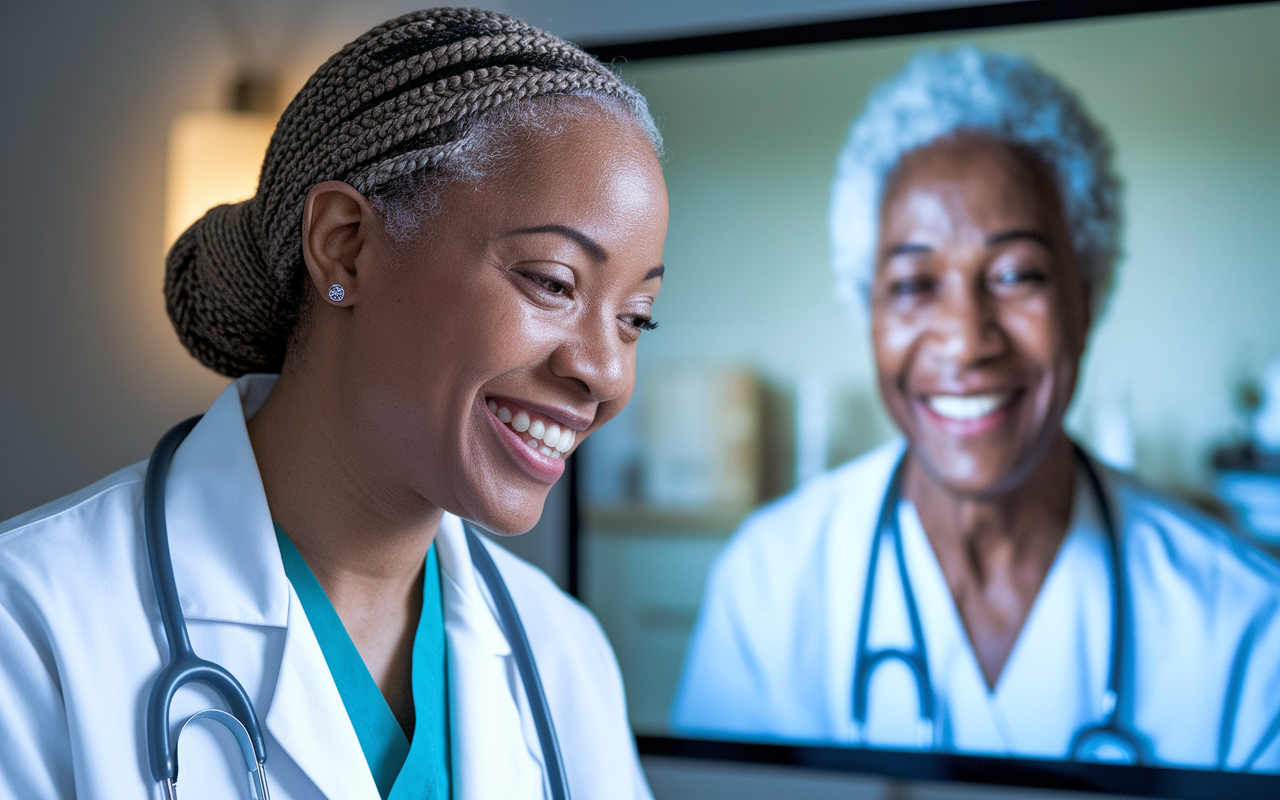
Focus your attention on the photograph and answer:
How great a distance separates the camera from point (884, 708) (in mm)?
1242

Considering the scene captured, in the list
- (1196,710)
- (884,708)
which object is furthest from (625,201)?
(1196,710)

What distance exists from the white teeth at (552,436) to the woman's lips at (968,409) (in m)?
0.69

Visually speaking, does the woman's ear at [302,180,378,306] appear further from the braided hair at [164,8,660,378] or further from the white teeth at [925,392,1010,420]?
the white teeth at [925,392,1010,420]

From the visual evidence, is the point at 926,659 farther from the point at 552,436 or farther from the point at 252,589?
the point at 252,589

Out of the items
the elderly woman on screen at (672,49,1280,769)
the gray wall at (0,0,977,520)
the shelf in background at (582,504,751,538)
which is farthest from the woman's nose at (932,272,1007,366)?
the gray wall at (0,0,977,520)

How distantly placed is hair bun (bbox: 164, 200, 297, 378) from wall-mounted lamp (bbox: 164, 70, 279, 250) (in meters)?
0.68

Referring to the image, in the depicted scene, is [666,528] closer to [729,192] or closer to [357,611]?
[729,192]

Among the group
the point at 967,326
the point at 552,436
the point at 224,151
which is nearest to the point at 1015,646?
the point at 967,326

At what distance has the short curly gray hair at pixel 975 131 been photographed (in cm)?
118

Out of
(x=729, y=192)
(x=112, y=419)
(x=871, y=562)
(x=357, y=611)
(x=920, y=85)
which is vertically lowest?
(x=357, y=611)

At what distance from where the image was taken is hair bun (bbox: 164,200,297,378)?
2.56 feet

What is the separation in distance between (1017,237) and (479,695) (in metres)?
0.92

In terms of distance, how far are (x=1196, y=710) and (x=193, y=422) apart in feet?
4.21

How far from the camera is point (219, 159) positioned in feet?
4.84
